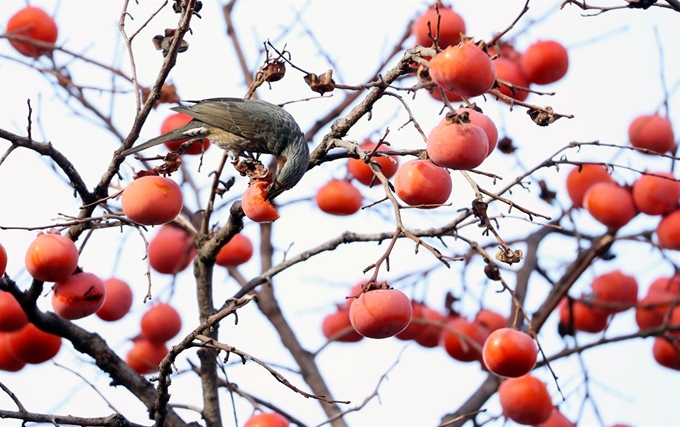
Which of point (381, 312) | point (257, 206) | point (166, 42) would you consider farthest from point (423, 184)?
point (166, 42)

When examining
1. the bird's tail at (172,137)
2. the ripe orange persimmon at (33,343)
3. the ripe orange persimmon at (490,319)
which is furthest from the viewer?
the ripe orange persimmon at (490,319)

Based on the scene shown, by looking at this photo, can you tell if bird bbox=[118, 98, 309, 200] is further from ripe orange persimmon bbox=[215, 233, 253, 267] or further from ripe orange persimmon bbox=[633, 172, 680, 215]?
ripe orange persimmon bbox=[633, 172, 680, 215]

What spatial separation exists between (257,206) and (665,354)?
285 cm

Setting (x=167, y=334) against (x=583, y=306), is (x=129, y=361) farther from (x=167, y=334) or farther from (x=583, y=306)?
(x=583, y=306)

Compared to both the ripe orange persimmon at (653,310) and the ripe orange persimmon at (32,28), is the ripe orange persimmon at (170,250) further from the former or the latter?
the ripe orange persimmon at (653,310)

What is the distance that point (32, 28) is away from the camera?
→ 195 inches

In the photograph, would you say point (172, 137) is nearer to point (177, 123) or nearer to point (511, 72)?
point (177, 123)

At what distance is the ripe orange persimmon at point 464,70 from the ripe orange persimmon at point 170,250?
266 centimetres

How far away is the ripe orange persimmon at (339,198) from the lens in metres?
4.87

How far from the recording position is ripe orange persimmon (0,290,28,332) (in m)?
3.61

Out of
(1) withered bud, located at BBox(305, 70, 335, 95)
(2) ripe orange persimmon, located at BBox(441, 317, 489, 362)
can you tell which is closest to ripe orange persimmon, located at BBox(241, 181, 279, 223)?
(1) withered bud, located at BBox(305, 70, 335, 95)

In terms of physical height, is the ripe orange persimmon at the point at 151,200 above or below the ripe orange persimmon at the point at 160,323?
below

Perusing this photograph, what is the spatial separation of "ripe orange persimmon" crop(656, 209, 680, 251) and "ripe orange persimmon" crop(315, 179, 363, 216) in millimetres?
1689

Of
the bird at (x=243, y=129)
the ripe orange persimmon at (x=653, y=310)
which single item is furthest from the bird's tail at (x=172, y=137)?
the ripe orange persimmon at (x=653, y=310)
